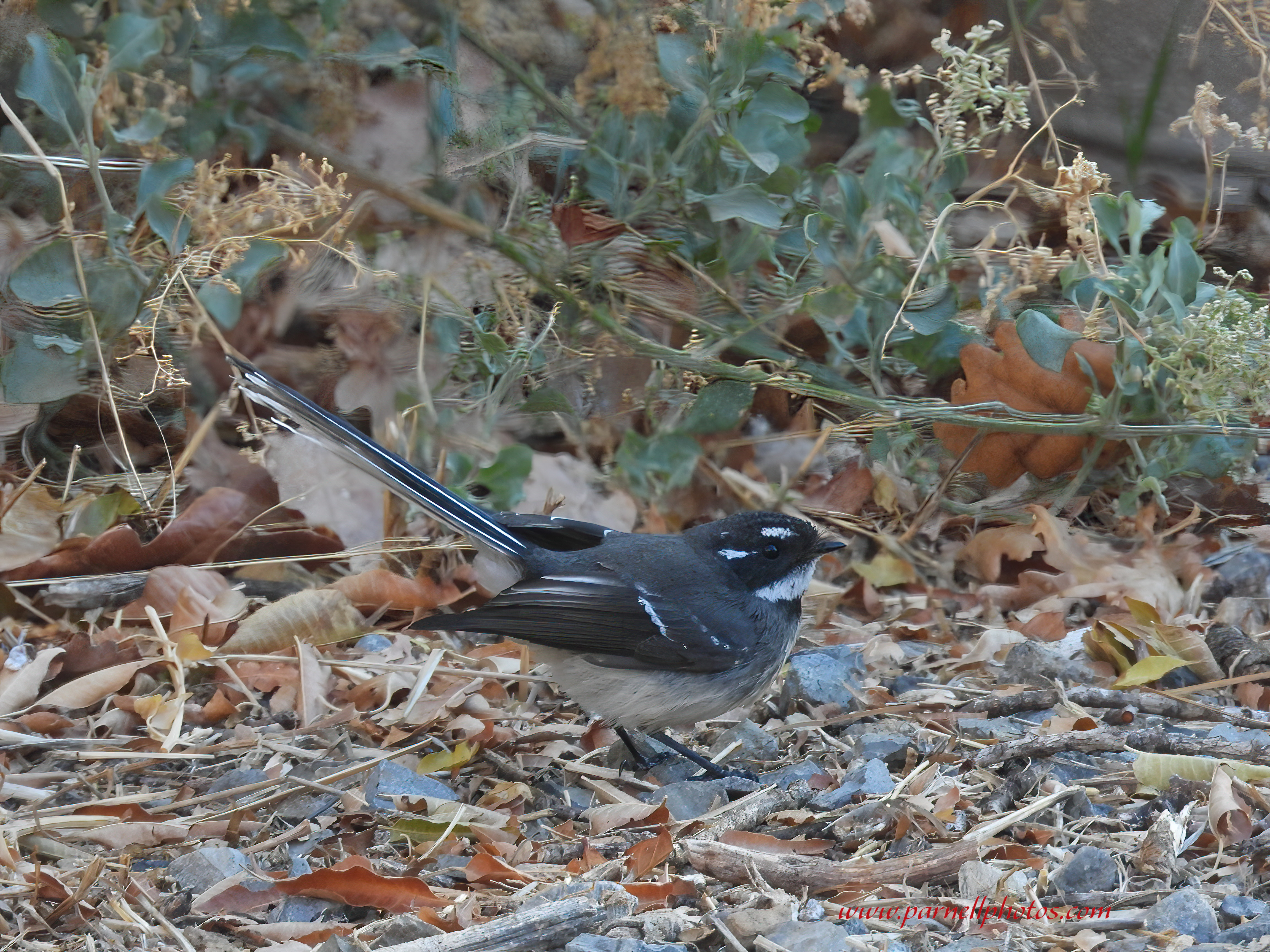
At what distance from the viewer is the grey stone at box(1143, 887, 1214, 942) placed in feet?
7.95

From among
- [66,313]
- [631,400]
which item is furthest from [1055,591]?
[66,313]

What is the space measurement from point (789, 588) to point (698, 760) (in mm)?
627

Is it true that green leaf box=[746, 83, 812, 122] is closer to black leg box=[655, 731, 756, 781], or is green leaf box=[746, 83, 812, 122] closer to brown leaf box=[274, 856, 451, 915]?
black leg box=[655, 731, 756, 781]

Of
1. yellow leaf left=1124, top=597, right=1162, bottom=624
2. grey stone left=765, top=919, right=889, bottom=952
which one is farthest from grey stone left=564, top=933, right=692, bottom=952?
yellow leaf left=1124, top=597, right=1162, bottom=624

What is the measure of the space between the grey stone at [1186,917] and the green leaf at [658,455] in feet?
8.85

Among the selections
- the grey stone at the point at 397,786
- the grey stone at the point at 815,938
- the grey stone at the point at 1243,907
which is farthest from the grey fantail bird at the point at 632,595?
the grey stone at the point at 1243,907

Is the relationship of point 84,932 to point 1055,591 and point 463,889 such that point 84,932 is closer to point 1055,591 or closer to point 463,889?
point 463,889

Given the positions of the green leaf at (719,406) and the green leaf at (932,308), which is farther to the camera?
the green leaf at (719,406)

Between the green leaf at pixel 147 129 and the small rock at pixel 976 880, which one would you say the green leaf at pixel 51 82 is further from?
the small rock at pixel 976 880

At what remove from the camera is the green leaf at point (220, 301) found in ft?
15.1

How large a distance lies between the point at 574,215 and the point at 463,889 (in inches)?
113

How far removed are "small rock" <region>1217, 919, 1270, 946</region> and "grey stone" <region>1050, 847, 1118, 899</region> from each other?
27 cm

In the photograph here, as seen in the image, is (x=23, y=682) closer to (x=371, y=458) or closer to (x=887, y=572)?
(x=371, y=458)

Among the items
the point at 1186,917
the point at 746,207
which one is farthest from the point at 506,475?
the point at 1186,917
